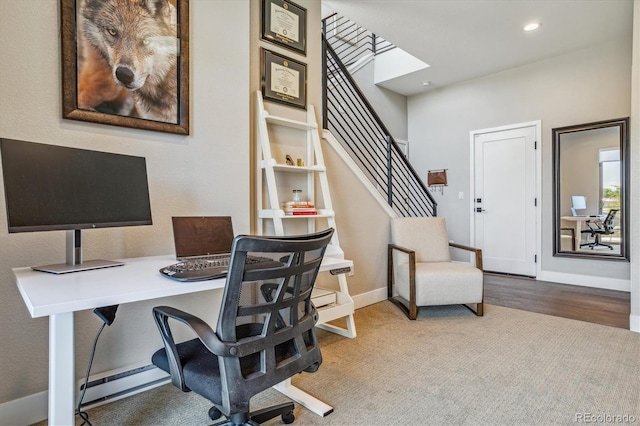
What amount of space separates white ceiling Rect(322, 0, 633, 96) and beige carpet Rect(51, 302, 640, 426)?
2.98 m

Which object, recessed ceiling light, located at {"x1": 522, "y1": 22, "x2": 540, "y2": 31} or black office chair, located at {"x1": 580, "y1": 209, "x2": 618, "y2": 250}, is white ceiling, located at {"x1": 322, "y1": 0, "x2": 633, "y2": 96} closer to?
recessed ceiling light, located at {"x1": 522, "y1": 22, "x2": 540, "y2": 31}

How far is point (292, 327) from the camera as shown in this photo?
1.28m

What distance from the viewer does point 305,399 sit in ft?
5.76

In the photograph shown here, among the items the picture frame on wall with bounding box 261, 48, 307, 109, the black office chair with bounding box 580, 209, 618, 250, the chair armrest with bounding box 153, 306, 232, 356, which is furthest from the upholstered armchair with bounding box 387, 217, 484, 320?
the chair armrest with bounding box 153, 306, 232, 356

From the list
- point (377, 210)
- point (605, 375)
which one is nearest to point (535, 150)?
point (377, 210)

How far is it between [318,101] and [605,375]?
108 inches

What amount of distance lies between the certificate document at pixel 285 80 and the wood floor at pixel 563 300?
286cm

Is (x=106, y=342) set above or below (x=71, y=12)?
below

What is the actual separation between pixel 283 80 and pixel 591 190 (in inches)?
159

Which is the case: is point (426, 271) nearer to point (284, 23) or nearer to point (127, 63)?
point (284, 23)

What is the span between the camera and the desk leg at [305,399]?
167 cm

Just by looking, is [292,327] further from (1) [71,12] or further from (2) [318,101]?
(2) [318,101]

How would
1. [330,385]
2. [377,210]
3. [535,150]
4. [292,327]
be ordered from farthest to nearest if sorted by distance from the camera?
[535,150], [377,210], [330,385], [292,327]

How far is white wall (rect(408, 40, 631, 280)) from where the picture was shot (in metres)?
4.15
